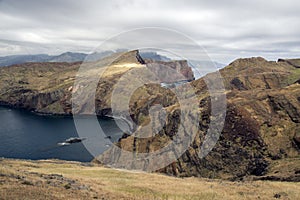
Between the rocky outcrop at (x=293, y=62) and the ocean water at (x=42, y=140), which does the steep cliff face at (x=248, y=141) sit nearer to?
the ocean water at (x=42, y=140)

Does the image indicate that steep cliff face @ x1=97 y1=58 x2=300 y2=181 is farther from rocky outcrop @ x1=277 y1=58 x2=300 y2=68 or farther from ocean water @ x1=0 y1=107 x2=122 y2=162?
rocky outcrop @ x1=277 y1=58 x2=300 y2=68

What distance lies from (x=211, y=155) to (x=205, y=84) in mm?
55470

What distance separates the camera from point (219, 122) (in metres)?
64.9

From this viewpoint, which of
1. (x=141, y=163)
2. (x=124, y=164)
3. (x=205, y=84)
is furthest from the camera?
(x=205, y=84)

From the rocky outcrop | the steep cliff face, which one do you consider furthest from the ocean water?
the rocky outcrop

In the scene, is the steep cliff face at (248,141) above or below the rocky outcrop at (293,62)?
below

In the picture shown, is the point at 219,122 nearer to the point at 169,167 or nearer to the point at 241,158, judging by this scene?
the point at 241,158

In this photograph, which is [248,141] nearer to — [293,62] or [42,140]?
[293,62]

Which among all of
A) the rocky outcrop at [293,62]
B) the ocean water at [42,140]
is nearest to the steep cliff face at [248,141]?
the ocean water at [42,140]

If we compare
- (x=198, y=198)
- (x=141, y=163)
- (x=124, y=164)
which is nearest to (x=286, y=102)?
(x=141, y=163)

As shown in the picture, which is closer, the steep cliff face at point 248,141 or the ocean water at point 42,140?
the steep cliff face at point 248,141

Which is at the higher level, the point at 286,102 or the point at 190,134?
the point at 286,102

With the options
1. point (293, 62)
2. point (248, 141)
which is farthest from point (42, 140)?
point (293, 62)

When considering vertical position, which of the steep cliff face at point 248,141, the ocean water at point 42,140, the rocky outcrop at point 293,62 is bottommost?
the ocean water at point 42,140
